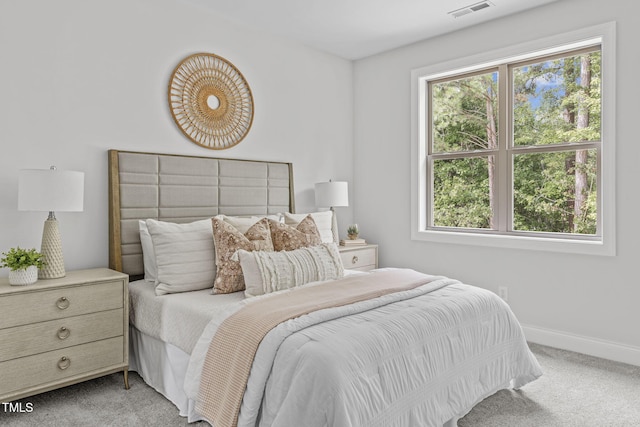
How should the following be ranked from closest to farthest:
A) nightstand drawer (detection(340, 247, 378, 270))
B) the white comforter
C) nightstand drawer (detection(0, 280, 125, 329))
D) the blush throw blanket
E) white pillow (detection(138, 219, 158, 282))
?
the white comforter → the blush throw blanket → nightstand drawer (detection(0, 280, 125, 329)) → white pillow (detection(138, 219, 158, 282)) → nightstand drawer (detection(340, 247, 378, 270))

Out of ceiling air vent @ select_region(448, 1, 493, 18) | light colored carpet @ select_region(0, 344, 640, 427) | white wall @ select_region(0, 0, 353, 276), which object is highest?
ceiling air vent @ select_region(448, 1, 493, 18)

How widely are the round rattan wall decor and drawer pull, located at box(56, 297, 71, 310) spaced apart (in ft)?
4.90

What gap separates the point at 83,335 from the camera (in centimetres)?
242

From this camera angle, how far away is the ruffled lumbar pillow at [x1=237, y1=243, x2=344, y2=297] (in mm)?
2467

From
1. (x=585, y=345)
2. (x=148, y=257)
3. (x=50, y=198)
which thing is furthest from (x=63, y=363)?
(x=585, y=345)

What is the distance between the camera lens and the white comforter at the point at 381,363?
1.61m

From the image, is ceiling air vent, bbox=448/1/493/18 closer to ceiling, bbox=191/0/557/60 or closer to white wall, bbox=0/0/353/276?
ceiling, bbox=191/0/557/60

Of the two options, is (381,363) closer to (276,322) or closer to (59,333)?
(276,322)

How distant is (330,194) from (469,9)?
188 cm

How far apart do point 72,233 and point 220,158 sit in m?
1.20

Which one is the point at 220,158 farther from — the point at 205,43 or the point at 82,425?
the point at 82,425

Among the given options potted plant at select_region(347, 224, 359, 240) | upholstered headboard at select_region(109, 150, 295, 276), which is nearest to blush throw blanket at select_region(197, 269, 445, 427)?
upholstered headboard at select_region(109, 150, 295, 276)

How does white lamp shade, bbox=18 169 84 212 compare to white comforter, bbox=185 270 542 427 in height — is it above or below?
above

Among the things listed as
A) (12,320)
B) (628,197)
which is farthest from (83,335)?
(628,197)
